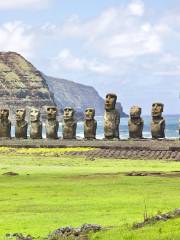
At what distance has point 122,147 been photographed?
4747cm

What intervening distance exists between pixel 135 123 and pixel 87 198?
2751 centimetres

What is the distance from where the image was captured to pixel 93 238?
647 inches

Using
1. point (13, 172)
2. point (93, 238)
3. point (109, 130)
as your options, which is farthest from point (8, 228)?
point (109, 130)

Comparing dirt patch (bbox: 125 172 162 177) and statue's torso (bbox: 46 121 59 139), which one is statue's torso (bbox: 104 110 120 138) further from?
dirt patch (bbox: 125 172 162 177)

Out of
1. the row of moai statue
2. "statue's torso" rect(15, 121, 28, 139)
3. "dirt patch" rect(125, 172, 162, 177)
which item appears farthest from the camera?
"statue's torso" rect(15, 121, 28, 139)

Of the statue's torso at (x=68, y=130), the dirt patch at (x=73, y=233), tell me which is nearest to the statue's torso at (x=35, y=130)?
the statue's torso at (x=68, y=130)

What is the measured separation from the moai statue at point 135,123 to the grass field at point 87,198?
1293 centimetres

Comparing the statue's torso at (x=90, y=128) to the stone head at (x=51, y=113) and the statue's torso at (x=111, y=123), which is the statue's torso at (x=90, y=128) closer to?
the statue's torso at (x=111, y=123)

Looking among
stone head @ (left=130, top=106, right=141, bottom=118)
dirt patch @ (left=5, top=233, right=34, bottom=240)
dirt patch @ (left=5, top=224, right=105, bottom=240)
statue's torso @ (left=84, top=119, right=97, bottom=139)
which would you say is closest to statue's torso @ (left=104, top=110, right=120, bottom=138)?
statue's torso @ (left=84, top=119, right=97, bottom=139)

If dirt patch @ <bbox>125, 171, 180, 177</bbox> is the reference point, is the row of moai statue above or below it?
above

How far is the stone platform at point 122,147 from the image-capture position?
44.3 meters

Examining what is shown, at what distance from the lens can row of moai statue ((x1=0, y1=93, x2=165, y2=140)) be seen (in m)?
51.8

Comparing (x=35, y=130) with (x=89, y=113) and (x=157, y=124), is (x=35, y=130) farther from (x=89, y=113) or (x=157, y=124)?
(x=157, y=124)

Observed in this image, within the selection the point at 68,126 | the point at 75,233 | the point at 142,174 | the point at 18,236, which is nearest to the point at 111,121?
the point at 68,126
